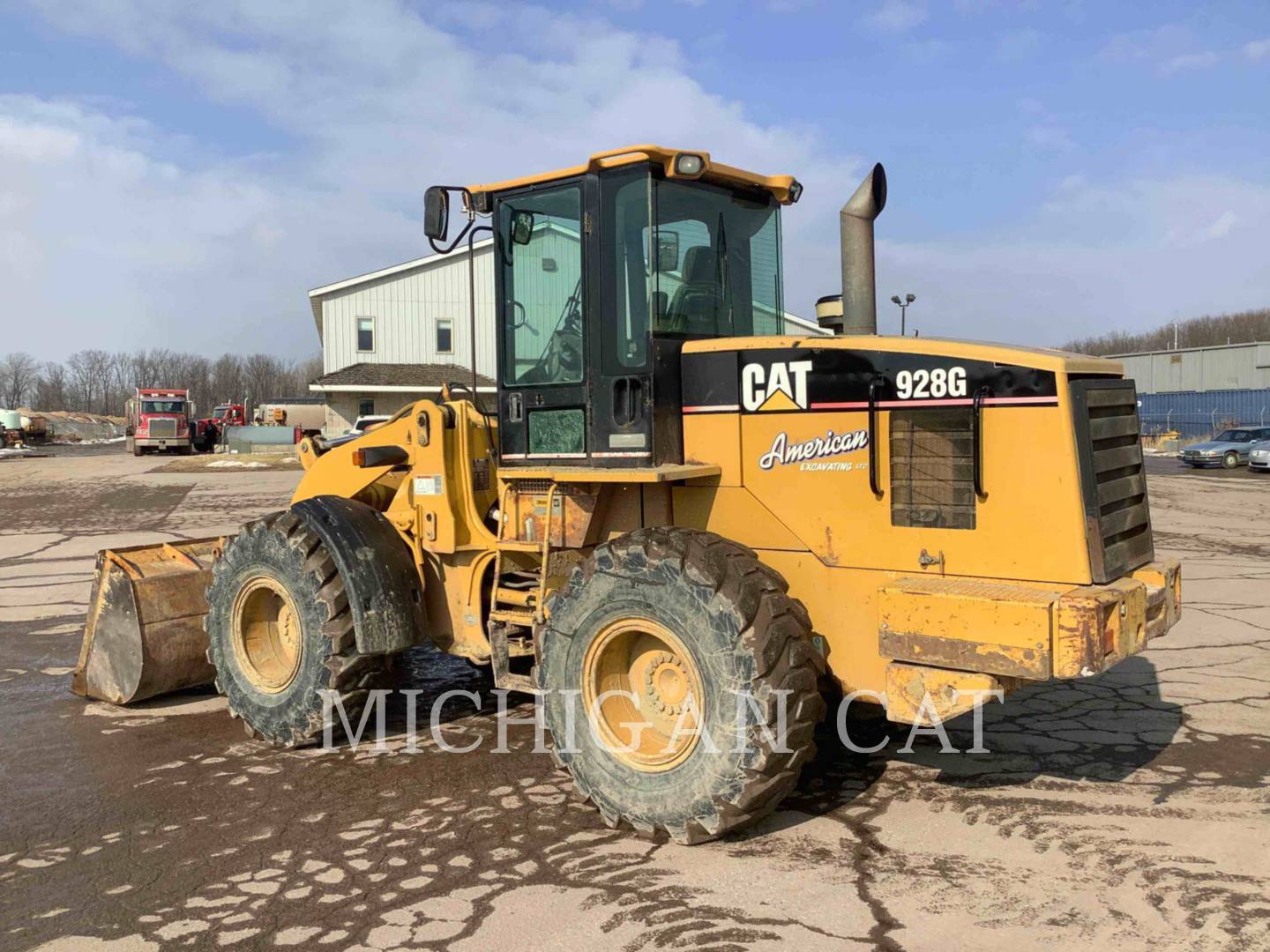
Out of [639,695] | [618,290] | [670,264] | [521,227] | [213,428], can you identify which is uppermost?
[213,428]

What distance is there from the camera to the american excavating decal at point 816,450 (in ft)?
A: 14.7

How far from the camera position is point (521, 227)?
5.27 meters

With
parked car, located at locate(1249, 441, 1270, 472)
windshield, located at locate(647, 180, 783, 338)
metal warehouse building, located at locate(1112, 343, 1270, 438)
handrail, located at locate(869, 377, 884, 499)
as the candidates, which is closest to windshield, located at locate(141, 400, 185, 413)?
metal warehouse building, located at locate(1112, 343, 1270, 438)

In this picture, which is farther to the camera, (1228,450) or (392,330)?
(392,330)

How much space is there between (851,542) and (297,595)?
2.91 meters

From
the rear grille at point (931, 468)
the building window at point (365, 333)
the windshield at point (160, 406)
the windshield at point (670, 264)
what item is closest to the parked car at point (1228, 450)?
the building window at point (365, 333)

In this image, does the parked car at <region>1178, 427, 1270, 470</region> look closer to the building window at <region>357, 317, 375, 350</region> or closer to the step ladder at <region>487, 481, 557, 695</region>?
the building window at <region>357, 317, 375, 350</region>

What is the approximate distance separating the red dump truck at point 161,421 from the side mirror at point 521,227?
43031mm

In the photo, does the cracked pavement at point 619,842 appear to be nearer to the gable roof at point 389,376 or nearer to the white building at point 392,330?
the gable roof at point 389,376

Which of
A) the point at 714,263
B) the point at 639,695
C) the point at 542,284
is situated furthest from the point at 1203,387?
the point at 639,695

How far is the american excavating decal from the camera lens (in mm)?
4484

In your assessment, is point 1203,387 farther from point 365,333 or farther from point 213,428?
point 213,428

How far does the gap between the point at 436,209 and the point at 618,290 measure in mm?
1028

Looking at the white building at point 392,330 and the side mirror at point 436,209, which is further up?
the white building at point 392,330
